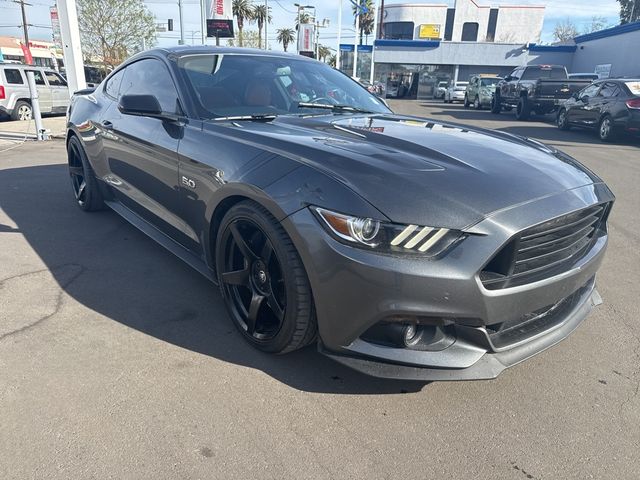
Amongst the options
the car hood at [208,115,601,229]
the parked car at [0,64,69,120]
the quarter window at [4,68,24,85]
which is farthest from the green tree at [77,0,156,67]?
the car hood at [208,115,601,229]

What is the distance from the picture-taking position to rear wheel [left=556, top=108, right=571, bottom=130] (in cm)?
1431

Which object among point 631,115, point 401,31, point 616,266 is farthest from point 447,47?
point 616,266

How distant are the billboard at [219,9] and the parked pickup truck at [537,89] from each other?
1195 centimetres

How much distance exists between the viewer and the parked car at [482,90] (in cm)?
2448

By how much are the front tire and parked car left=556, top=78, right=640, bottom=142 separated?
467 inches

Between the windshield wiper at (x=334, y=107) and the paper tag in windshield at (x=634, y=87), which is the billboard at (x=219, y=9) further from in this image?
the windshield wiper at (x=334, y=107)

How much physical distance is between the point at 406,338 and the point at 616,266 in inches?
116

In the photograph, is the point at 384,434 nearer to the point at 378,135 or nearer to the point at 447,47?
the point at 378,135

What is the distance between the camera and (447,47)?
4416cm

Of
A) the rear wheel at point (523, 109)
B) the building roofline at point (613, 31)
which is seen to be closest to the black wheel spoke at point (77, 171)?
the rear wheel at point (523, 109)

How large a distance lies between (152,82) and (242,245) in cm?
187

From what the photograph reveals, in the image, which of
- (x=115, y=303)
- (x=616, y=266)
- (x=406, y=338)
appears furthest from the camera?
(x=616, y=266)

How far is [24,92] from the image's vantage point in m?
14.4

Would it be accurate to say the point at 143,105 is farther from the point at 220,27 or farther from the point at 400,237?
the point at 220,27
